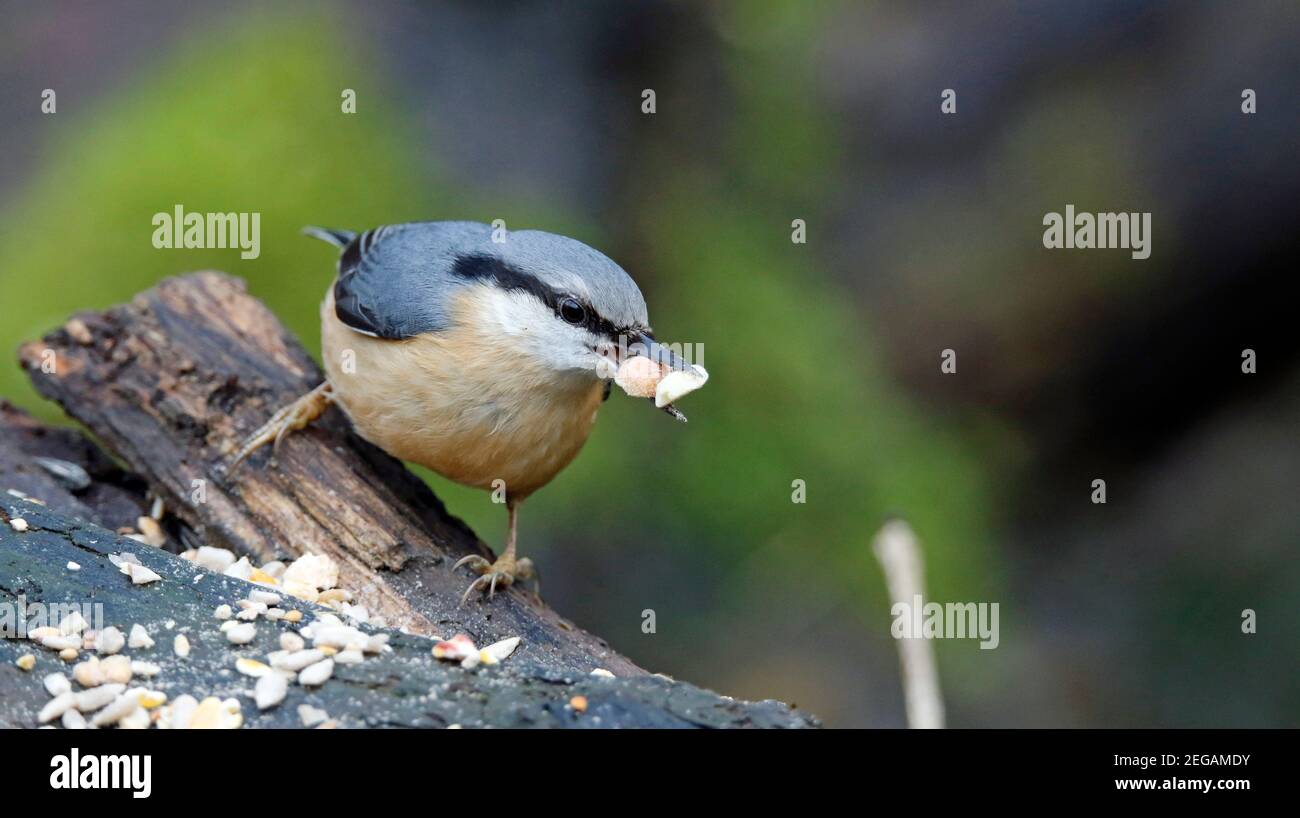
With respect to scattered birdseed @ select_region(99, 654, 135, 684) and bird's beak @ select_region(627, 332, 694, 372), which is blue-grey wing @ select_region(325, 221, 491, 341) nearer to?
bird's beak @ select_region(627, 332, 694, 372)

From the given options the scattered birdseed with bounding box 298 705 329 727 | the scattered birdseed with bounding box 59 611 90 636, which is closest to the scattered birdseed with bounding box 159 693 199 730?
the scattered birdseed with bounding box 298 705 329 727

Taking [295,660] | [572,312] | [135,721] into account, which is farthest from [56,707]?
[572,312]

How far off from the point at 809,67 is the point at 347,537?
3979 mm

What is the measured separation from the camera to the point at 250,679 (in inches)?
101

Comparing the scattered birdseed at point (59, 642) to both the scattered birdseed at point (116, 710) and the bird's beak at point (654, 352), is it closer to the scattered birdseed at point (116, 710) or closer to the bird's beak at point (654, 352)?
the scattered birdseed at point (116, 710)

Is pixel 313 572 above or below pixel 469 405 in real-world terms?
below

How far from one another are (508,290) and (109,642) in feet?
4.68

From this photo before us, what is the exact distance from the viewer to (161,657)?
265cm

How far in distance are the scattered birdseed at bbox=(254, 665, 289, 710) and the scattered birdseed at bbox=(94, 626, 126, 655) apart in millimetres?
354

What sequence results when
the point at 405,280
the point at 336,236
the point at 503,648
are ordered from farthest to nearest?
the point at 336,236 < the point at 405,280 < the point at 503,648

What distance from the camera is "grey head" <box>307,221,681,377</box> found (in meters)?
3.34

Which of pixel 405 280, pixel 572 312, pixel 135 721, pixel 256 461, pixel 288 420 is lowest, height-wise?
pixel 135 721

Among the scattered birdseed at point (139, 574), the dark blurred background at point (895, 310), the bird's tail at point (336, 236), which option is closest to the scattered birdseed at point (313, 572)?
the scattered birdseed at point (139, 574)

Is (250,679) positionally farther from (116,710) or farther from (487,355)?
(487,355)
